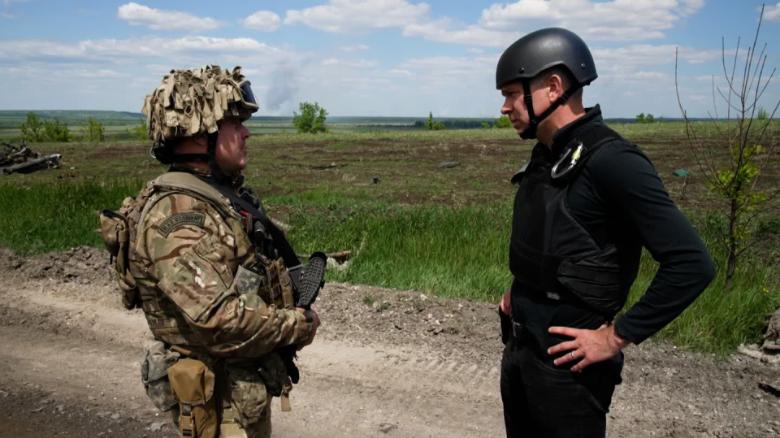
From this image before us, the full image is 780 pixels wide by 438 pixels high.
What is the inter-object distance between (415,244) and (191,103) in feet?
20.3

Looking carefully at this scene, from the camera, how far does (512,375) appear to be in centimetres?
285

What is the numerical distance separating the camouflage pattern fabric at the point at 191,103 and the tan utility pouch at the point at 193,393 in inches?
36.1

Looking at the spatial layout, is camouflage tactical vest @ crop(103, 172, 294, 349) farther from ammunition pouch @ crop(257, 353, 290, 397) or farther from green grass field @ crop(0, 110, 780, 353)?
green grass field @ crop(0, 110, 780, 353)

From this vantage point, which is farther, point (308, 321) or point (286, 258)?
point (286, 258)

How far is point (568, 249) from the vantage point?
8.22ft

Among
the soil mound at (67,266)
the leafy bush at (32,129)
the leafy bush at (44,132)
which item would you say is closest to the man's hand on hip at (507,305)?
the soil mound at (67,266)

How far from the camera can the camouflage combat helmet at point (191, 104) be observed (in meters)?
2.57

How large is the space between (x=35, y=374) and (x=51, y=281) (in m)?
2.48

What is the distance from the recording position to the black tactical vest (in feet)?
8.12

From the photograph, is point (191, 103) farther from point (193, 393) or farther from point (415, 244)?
point (415, 244)

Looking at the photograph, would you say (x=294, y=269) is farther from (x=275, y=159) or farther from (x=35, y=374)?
(x=275, y=159)

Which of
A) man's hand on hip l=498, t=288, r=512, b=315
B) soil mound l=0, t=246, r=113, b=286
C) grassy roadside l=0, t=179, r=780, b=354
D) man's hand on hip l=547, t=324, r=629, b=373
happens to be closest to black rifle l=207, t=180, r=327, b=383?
man's hand on hip l=498, t=288, r=512, b=315

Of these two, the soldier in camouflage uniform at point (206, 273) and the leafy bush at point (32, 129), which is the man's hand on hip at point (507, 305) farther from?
the leafy bush at point (32, 129)

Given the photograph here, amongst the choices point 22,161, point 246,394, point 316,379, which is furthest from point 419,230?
point 22,161
